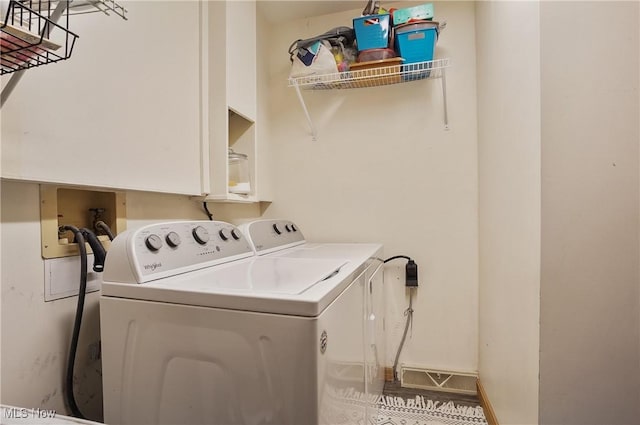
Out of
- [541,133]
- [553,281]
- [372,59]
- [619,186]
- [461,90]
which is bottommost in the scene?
[553,281]

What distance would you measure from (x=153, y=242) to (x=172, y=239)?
77mm

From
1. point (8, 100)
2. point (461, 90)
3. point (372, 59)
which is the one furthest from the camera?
point (461, 90)

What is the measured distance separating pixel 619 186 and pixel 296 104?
1771mm

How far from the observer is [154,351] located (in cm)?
82

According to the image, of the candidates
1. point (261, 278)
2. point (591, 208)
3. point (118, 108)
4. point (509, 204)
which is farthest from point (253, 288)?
point (509, 204)

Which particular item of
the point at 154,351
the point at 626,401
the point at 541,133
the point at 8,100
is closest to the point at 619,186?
the point at 541,133

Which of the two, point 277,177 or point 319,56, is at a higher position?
point 319,56

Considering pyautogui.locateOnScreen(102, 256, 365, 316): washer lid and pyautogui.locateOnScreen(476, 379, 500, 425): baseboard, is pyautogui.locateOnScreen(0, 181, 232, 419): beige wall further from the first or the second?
pyautogui.locateOnScreen(476, 379, 500, 425): baseboard

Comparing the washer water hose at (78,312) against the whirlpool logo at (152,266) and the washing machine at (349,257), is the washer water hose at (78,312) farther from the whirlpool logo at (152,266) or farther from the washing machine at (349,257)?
the washing machine at (349,257)

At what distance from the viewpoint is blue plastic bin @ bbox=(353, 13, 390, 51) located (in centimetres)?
179

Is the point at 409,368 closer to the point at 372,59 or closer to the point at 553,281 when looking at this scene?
the point at 553,281

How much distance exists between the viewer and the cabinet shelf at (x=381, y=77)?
1841 millimetres

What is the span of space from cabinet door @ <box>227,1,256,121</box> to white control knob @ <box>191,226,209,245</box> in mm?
778

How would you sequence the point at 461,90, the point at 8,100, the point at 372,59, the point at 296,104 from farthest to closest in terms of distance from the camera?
the point at 296,104, the point at 461,90, the point at 372,59, the point at 8,100
